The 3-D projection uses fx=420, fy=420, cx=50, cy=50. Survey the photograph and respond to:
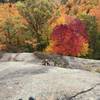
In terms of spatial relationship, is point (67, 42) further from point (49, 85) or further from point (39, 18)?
point (49, 85)

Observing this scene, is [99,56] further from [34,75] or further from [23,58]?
[34,75]

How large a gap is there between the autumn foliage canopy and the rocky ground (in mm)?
24300

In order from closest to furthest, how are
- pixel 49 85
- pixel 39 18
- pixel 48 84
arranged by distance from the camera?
pixel 49 85 < pixel 48 84 < pixel 39 18

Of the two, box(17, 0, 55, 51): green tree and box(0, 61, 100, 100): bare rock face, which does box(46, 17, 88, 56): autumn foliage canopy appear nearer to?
box(17, 0, 55, 51): green tree

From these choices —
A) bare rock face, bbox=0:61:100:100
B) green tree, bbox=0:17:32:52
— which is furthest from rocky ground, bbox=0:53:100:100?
green tree, bbox=0:17:32:52

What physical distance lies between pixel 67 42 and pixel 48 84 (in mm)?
28972

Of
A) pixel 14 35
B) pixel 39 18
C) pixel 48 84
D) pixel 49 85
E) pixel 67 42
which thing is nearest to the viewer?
pixel 49 85

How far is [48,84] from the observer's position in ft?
82.4

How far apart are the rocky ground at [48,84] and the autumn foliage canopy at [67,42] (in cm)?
2430

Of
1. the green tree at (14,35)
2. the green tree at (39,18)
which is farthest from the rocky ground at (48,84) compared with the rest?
the green tree at (14,35)

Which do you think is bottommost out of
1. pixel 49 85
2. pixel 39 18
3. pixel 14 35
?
pixel 14 35

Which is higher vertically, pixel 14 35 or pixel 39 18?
pixel 39 18

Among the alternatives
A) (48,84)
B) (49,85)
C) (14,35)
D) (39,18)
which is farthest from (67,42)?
(49,85)

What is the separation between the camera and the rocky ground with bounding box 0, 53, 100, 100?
78.0 feet
